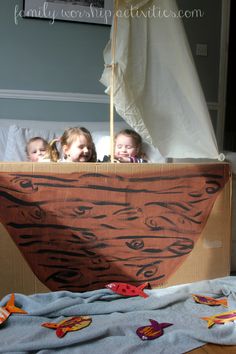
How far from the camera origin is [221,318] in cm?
124

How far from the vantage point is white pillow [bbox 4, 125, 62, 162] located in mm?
2199

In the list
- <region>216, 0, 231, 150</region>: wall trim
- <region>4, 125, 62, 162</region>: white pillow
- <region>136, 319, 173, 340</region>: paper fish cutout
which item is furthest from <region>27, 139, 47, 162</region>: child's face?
<region>216, 0, 231, 150</region>: wall trim

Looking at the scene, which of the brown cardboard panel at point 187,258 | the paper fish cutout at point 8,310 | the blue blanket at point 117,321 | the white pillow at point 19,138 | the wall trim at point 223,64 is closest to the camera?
the blue blanket at point 117,321

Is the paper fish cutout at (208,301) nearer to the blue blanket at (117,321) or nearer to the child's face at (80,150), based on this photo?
the blue blanket at (117,321)

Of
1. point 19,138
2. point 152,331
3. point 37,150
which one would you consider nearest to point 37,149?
point 37,150

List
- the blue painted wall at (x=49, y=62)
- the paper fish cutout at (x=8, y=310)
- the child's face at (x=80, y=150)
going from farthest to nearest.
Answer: the blue painted wall at (x=49, y=62) < the child's face at (x=80, y=150) < the paper fish cutout at (x=8, y=310)

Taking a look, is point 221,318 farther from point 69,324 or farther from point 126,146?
point 126,146

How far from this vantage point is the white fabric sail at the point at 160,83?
1499 millimetres

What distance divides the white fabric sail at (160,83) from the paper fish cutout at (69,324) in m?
0.68

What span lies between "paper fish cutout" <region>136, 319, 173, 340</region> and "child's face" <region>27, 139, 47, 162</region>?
1098mm

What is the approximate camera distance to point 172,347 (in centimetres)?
108

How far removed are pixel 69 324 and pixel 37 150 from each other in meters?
1.07

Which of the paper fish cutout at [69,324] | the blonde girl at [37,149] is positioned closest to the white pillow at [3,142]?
the blonde girl at [37,149]

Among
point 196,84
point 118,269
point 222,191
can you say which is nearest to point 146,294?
point 118,269
